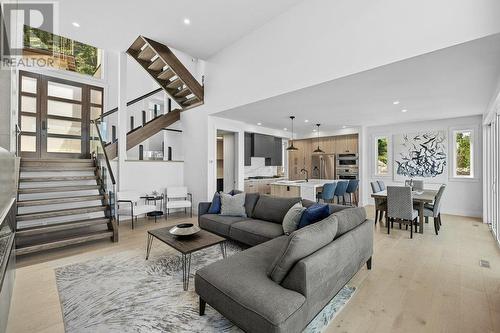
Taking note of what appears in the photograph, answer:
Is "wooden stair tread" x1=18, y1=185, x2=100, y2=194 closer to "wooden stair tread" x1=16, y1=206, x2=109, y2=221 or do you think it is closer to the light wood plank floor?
"wooden stair tread" x1=16, y1=206, x2=109, y2=221

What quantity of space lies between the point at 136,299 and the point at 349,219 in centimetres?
233

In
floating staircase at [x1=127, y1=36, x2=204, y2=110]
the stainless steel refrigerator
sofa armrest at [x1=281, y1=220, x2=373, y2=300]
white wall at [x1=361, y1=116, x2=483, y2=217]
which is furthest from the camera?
the stainless steel refrigerator

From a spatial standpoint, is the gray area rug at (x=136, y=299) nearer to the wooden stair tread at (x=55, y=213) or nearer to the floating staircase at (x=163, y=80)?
the wooden stair tread at (x=55, y=213)

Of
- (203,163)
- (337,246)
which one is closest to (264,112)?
(203,163)

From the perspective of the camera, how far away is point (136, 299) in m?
2.26

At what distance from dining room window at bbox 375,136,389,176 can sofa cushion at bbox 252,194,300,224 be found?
510cm

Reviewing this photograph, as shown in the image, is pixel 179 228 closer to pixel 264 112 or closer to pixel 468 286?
pixel 468 286

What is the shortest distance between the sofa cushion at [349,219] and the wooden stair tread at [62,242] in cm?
370

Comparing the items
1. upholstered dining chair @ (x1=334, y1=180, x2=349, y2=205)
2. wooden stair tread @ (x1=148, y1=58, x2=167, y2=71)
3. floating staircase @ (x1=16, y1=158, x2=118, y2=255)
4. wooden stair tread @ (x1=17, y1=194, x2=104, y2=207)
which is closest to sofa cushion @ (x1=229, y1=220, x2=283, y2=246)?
floating staircase @ (x1=16, y1=158, x2=118, y2=255)

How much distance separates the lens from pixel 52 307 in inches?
85.1

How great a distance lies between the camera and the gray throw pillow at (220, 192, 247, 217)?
396cm

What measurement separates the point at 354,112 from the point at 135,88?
7013mm

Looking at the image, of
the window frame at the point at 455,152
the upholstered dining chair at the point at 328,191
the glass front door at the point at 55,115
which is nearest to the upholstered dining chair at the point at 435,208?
the upholstered dining chair at the point at 328,191

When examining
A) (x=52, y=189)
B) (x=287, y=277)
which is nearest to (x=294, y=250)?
(x=287, y=277)
